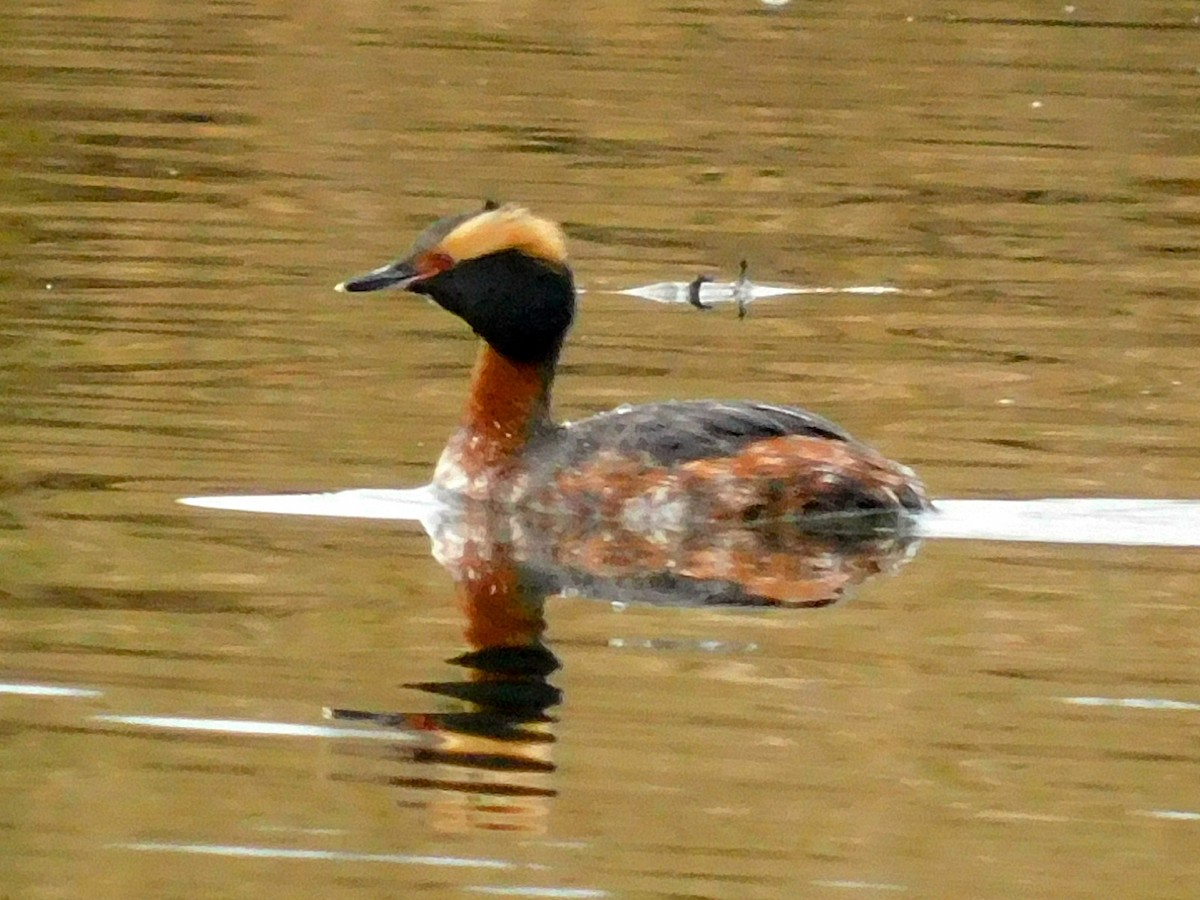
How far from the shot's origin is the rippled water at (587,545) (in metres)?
7.93

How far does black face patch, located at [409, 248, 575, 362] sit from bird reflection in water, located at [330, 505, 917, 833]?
76 cm

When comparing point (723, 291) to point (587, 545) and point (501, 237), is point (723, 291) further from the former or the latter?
point (587, 545)

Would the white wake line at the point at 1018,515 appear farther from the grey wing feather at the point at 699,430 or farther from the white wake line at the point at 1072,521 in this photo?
the grey wing feather at the point at 699,430

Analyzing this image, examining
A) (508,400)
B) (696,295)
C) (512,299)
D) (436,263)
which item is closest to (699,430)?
(508,400)

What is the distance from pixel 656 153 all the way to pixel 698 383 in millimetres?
7714

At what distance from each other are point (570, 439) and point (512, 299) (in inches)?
25.0

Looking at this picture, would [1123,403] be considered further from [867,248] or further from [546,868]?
[546,868]

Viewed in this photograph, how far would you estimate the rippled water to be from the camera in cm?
793

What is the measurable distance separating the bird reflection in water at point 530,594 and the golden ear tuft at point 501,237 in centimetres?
97

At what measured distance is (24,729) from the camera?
8.62 m

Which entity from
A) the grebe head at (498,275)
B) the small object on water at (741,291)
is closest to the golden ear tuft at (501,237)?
the grebe head at (498,275)

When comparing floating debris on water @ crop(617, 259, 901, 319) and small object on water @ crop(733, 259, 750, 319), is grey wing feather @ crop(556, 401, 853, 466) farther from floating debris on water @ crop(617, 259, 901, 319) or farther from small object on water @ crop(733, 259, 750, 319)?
small object on water @ crop(733, 259, 750, 319)

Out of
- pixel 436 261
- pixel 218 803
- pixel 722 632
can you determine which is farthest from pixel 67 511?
pixel 218 803

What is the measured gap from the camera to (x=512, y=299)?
12.4m
